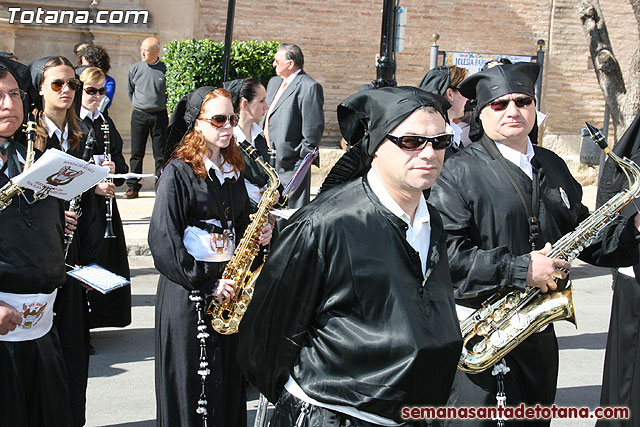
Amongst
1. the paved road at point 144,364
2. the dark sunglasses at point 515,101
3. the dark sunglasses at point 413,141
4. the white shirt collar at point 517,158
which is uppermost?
the dark sunglasses at point 515,101

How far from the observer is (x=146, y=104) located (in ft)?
41.7

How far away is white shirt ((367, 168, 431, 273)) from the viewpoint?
2.90 meters

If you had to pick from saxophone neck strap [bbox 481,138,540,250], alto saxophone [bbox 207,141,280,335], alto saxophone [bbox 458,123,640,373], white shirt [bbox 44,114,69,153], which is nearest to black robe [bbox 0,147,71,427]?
alto saxophone [bbox 207,141,280,335]

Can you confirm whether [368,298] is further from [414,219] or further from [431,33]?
[431,33]

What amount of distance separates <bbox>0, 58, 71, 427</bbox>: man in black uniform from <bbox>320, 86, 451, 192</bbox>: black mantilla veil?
4.80ft

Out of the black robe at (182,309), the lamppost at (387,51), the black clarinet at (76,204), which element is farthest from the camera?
the lamppost at (387,51)

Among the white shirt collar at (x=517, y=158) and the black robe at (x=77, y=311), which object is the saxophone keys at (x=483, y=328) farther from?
the black robe at (x=77, y=311)

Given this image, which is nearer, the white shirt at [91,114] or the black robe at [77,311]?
the black robe at [77,311]

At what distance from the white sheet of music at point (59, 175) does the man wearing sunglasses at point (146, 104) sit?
8646 millimetres

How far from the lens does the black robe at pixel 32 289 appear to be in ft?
12.1

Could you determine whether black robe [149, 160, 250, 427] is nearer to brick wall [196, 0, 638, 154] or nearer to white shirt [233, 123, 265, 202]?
white shirt [233, 123, 265, 202]

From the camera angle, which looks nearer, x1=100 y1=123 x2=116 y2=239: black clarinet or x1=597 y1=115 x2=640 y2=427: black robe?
x1=597 y1=115 x2=640 y2=427: black robe

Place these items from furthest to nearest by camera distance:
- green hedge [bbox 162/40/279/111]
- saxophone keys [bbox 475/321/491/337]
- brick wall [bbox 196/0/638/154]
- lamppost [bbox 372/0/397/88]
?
brick wall [bbox 196/0/638/154] → green hedge [bbox 162/40/279/111] → lamppost [bbox 372/0/397/88] → saxophone keys [bbox 475/321/491/337]

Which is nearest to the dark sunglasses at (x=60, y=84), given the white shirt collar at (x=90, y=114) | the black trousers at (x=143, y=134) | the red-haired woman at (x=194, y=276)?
the red-haired woman at (x=194, y=276)
